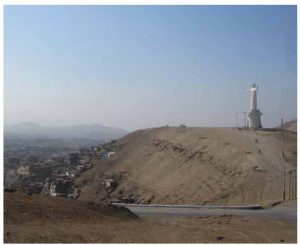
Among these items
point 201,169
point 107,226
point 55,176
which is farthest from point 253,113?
point 107,226

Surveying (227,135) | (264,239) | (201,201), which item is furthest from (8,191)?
(227,135)

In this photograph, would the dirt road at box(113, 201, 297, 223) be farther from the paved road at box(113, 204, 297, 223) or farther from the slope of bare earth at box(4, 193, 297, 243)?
the slope of bare earth at box(4, 193, 297, 243)

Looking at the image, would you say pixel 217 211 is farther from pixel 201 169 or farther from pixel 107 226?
pixel 201 169

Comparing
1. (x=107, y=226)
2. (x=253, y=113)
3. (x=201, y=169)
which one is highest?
(x=253, y=113)

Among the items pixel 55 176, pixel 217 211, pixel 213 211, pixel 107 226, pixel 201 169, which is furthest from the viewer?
pixel 55 176

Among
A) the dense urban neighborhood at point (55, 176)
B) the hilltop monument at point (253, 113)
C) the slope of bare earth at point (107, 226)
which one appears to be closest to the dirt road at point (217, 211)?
the slope of bare earth at point (107, 226)

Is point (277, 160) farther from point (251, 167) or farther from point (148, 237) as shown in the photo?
point (148, 237)

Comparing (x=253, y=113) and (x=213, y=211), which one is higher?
(x=253, y=113)
